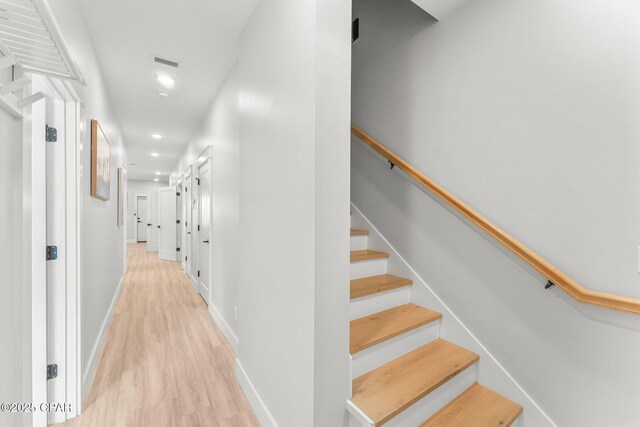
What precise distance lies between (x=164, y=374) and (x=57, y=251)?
1.25 m

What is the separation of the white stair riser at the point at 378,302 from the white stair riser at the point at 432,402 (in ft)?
1.81

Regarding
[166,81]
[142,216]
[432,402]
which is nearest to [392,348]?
[432,402]

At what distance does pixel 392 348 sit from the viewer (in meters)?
1.56

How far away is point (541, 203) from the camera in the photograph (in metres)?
1.41

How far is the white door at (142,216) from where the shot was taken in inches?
409

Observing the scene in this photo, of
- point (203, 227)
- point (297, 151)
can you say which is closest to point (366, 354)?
point (297, 151)

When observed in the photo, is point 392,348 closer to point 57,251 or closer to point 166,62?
point 57,251

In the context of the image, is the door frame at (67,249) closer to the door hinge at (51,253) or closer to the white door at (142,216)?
the door hinge at (51,253)

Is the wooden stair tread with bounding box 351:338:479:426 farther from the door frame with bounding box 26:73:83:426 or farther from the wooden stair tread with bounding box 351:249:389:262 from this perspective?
the door frame with bounding box 26:73:83:426

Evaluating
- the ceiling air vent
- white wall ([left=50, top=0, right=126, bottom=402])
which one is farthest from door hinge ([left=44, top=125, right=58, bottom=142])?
the ceiling air vent

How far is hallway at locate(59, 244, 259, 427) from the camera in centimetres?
169

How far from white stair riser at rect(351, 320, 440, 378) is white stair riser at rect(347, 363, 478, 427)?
9.6 inches

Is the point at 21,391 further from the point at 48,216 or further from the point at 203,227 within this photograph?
the point at 203,227

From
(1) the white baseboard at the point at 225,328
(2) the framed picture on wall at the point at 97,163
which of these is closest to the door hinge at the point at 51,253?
(2) the framed picture on wall at the point at 97,163
